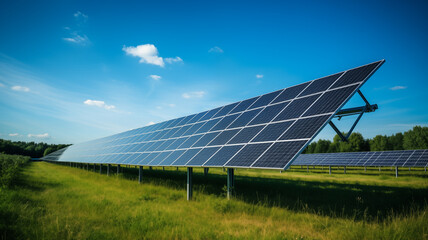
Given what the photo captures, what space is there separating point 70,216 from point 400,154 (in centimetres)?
4345

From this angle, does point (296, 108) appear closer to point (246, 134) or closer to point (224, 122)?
point (246, 134)

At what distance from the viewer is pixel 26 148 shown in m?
134

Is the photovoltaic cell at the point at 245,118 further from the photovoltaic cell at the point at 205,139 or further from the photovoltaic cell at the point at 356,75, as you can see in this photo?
the photovoltaic cell at the point at 356,75

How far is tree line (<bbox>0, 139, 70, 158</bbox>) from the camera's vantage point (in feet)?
381

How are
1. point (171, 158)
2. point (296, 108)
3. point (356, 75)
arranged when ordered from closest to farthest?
point (356, 75)
point (296, 108)
point (171, 158)

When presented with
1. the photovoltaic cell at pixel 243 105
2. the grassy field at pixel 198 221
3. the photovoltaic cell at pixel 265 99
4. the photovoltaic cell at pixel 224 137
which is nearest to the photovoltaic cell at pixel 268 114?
the photovoltaic cell at pixel 224 137

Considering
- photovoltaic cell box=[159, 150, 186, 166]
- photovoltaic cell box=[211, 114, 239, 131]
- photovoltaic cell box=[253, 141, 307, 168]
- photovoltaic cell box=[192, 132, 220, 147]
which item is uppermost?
photovoltaic cell box=[211, 114, 239, 131]

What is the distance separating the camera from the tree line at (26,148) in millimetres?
116000

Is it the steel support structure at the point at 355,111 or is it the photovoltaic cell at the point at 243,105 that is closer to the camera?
the steel support structure at the point at 355,111

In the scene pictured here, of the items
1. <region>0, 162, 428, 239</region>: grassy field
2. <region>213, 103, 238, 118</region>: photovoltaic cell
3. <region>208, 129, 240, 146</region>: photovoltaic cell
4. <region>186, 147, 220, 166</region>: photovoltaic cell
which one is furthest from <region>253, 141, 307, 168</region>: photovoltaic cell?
<region>213, 103, 238, 118</region>: photovoltaic cell

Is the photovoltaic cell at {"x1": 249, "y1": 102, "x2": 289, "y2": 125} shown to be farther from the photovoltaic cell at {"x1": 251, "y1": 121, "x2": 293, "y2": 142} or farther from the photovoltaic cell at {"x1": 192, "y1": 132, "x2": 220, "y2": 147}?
the photovoltaic cell at {"x1": 192, "y1": 132, "x2": 220, "y2": 147}

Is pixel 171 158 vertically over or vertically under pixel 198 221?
over

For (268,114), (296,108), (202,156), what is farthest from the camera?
(268,114)

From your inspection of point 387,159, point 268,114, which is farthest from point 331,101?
point 387,159
